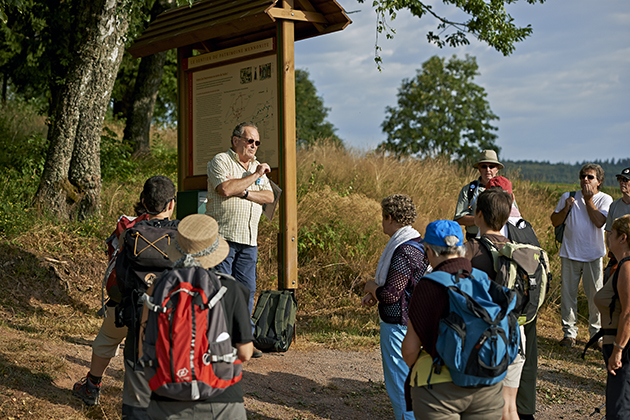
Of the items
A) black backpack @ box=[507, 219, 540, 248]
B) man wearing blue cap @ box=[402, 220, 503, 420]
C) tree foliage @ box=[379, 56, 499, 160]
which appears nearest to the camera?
man wearing blue cap @ box=[402, 220, 503, 420]

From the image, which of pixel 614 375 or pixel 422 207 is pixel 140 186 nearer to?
pixel 422 207

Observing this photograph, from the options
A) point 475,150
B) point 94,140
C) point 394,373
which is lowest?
point 394,373

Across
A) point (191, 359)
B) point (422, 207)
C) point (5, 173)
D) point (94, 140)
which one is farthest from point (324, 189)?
point (191, 359)

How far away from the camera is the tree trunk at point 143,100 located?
43.1 ft

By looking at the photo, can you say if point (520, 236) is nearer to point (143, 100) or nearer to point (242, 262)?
point (242, 262)

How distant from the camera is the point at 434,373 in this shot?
8.52ft

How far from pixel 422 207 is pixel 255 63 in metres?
5.61

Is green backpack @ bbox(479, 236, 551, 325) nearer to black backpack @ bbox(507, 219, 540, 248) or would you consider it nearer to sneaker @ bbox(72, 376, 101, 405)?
black backpack @ bbox(507, 219, 540, 248)

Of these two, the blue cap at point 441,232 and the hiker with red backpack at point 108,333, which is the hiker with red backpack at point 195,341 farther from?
the hiker with red backpack at point 108,333

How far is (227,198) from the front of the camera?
509 cm

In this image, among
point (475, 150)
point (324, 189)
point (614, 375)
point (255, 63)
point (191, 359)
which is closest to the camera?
point (191, 359)

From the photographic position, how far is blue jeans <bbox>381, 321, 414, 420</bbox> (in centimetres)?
361

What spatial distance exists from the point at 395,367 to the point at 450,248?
1.21m

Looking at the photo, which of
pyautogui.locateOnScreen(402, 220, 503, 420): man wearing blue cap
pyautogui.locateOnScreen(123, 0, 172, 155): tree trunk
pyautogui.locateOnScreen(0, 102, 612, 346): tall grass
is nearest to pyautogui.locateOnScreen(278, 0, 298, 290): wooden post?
pyautogui.locateOnScreen(0, 102, 612, 346): tall grass
